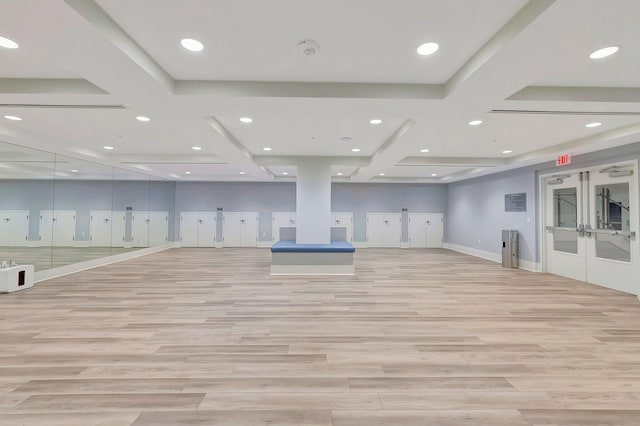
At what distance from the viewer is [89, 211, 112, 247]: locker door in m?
7.91

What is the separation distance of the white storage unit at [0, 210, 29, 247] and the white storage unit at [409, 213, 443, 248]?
11845mm

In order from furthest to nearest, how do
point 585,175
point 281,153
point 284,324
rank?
point 281,153, point 585,175, point 284,324

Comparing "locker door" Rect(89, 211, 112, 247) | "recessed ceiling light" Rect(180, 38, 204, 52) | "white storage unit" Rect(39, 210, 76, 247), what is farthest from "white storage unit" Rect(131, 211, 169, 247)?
"recessed ceiling light" Rect(180, 38, 204, 52)

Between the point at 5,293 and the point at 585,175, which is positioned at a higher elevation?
the point at 585,175

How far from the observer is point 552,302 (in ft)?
14.2

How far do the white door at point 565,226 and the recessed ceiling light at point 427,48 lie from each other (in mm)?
5753

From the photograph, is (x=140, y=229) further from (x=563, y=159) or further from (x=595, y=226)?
(x=595, y=226)

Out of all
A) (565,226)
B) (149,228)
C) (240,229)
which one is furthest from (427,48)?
(149,228)

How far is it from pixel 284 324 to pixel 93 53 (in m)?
3.15

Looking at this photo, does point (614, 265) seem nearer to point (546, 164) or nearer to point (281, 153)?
point (546, 164)

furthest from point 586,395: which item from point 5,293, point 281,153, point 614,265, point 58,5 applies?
point 5,293

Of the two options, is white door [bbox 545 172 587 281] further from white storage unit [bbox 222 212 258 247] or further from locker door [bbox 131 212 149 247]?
locker door [bbox 131 212 149 247]

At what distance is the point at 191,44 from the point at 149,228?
9.35 m

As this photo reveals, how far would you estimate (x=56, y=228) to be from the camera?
6762 mm
